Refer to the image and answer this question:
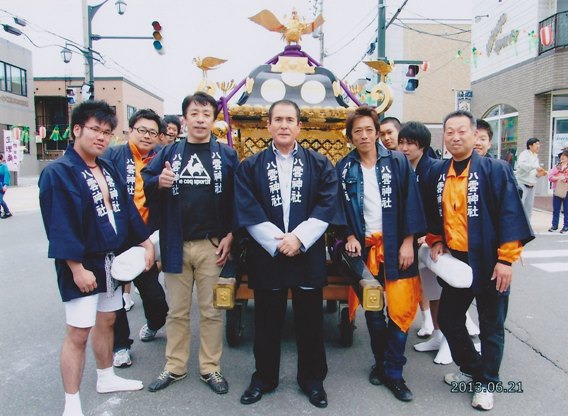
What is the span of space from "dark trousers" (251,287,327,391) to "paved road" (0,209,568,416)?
19 cm

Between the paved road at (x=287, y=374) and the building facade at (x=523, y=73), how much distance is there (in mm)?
8545

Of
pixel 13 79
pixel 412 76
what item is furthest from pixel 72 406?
pixel 13 79

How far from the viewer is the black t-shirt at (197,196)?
3213 millimetres

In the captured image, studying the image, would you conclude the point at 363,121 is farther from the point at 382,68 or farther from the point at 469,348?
the point at 382,68

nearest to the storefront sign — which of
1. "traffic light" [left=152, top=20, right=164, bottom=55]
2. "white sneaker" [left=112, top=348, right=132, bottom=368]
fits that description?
"traffic light" [left=152, top=20, right=164, bottom=55]

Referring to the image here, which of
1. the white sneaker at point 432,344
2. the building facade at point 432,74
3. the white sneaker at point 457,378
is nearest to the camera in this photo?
the white sneaker at point 457,378

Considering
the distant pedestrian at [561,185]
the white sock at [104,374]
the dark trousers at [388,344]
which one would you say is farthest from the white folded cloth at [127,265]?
the distant pedestrian at [561,185]

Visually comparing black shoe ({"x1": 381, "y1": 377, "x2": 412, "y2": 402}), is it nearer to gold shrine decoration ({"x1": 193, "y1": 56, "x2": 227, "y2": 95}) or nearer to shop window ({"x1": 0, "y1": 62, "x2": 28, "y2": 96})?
gold shrine decoration ({"x1": 193, "y1": 56, "x2": 227, "y2": 95})

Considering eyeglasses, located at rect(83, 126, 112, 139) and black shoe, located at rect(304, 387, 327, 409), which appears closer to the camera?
eyeglasses, located at rect(83, 126, 112, 139)

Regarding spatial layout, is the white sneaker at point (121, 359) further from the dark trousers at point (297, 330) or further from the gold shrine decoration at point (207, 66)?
the gold shrine decoration at point (207, 66)

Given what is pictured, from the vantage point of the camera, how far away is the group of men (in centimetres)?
283

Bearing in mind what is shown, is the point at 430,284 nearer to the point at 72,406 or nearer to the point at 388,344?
the point at 388,344

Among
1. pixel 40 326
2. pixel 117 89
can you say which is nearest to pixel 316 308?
pixel 40 326

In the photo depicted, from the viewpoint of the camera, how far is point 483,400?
299 cm
